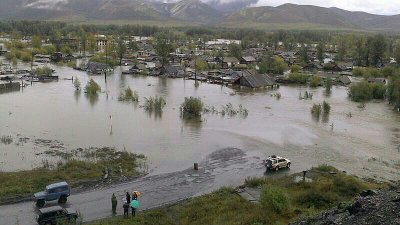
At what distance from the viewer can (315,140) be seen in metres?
19.9

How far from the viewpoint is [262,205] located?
11.3m

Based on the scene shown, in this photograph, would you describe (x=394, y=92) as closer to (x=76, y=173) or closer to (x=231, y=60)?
(x=76, y=173)

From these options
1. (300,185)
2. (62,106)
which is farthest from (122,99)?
(300,185)

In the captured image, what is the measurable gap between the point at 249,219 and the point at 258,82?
995 inches

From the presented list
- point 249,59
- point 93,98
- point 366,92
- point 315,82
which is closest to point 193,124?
point 93,98

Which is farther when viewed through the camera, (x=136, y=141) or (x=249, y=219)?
(x=136, y=141)

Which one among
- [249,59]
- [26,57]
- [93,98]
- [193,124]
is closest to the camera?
[193,124]

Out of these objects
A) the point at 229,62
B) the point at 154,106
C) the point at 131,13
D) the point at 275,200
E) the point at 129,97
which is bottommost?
the point at 275,200

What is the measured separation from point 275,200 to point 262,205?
0.48 m

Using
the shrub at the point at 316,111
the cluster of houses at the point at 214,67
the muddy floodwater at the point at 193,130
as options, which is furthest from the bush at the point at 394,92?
the cluster of houses at the point at 214,67

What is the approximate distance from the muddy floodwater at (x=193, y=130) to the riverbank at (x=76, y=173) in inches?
27.4

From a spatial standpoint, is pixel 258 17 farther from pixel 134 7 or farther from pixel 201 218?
pixel 201 218

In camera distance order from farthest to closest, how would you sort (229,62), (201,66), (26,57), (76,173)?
(229,62)
(26,57)
(201,66)
(76,173)

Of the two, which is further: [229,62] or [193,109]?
[229,62]
